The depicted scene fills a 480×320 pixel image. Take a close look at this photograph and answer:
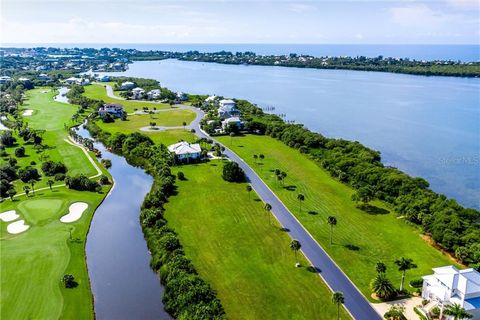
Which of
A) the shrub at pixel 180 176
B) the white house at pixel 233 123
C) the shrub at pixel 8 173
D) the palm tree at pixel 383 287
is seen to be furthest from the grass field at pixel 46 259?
the white house at pixel 233 123

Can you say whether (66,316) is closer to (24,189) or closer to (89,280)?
(89,280)

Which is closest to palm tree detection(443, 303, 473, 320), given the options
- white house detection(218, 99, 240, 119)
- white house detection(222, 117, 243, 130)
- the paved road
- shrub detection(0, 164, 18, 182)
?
the paved road

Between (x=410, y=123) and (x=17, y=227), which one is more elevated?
(x=410, y=123)

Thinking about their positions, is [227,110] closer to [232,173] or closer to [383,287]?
[232,173]

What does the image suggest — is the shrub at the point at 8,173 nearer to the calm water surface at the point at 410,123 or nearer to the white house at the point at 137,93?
the calm water surface at the point at 410,123

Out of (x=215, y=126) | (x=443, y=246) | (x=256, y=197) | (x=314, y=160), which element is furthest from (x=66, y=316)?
(x=215, y=126)

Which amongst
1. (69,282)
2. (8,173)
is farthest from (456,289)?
(8,173)

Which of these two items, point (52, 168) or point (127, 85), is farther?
point (127, 85)
